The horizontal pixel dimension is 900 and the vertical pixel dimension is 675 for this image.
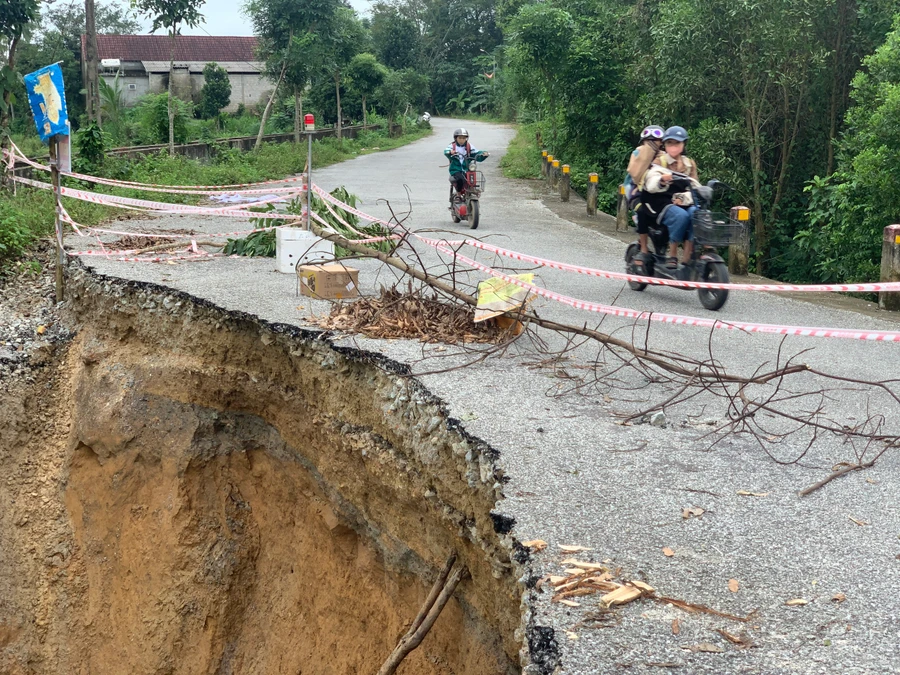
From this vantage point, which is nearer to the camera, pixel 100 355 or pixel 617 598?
pixel 617 598

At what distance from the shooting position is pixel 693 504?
4.15 metres

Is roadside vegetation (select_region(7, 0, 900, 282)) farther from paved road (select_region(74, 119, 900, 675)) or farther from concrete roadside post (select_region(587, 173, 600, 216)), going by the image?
paved road (select_region(74, 119, 900, 675))

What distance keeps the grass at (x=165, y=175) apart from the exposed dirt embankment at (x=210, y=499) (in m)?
3.55

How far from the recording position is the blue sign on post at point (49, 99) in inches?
339

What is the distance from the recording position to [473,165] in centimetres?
1401

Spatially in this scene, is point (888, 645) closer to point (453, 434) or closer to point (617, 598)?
point (617, 598)

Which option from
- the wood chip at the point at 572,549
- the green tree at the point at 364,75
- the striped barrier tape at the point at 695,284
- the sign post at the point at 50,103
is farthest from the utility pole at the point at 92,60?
the wood chip at the point at 572,549

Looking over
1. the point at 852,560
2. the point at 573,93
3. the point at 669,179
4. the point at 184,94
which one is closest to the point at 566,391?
the point at 852,560

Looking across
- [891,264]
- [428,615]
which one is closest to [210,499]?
[428,615]

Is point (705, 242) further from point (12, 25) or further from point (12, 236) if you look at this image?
point (12, 25)

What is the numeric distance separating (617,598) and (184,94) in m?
51.3

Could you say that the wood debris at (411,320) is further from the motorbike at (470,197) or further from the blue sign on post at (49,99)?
the motorbike at (470,197)

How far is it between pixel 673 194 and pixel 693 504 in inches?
206

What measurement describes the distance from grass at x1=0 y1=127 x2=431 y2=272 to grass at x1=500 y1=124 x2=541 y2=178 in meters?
5.25
